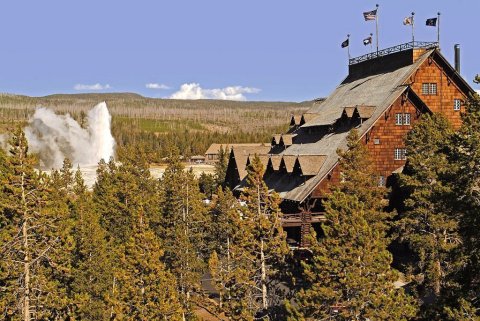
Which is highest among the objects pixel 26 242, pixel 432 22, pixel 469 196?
pixel 432 22

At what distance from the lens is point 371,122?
5088cm

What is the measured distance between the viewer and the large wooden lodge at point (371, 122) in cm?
4988

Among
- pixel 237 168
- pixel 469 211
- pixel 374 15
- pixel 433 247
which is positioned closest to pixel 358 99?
pixel 374 15

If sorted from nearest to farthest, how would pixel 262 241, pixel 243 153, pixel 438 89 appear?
pixel 262 241
pixel 438 89
pixel 243 153

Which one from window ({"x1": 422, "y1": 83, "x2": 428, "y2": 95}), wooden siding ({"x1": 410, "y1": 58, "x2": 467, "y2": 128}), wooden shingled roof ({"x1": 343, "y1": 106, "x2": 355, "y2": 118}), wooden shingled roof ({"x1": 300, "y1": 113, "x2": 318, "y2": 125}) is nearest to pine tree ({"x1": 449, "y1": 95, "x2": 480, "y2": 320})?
wooden shingled roof ({"x1": 343, "y1": 106, "x2": 355, "y2": 118})

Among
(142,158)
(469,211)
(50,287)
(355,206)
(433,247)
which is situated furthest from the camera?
(142,158)

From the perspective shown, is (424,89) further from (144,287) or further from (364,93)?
(144,287)

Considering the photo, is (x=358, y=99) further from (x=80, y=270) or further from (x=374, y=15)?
(x=80, y=270)

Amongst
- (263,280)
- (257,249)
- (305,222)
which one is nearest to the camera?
(263,280)

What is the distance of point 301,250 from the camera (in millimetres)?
48375

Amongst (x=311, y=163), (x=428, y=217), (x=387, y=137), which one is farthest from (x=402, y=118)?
(x=428, y=217)

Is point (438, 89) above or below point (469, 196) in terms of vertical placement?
above

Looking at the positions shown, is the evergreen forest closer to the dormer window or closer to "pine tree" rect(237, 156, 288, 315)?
"pine tree" rect(237, 156, 288, 315)

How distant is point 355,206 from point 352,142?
11732 millimetres
